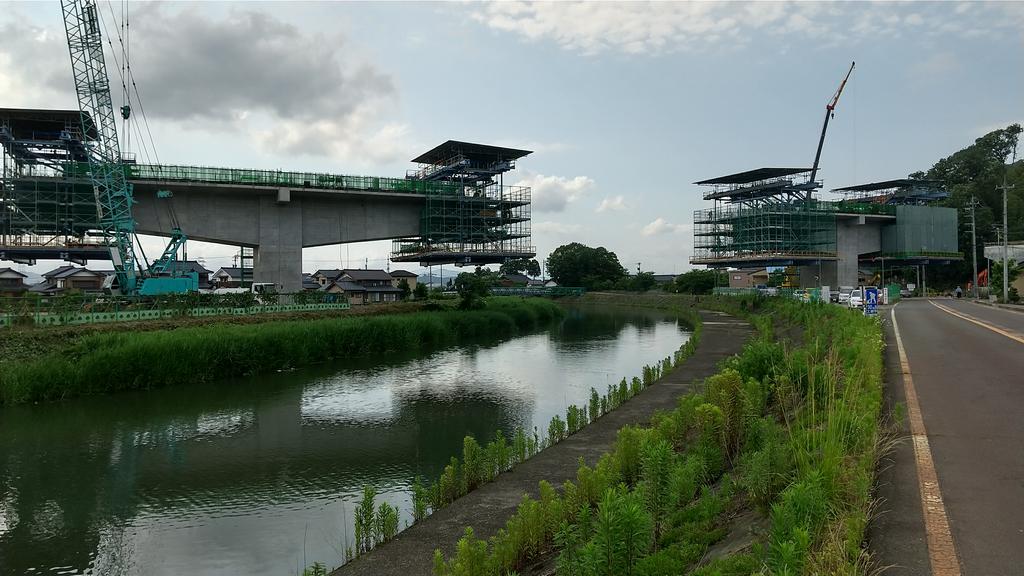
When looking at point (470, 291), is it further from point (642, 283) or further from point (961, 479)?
point (642, 283)

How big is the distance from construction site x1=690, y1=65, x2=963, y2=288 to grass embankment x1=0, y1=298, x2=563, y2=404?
180 feet

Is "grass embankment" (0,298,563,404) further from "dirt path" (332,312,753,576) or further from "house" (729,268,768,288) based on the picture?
"house" (729,268,768,288)

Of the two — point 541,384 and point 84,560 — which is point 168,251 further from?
point 84,560

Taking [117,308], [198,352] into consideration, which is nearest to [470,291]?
[117,308]

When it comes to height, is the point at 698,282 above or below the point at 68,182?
below

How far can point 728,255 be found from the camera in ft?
281

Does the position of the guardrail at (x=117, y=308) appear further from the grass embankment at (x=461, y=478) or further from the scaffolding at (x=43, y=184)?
the grass embankment at (x=461, y=478)

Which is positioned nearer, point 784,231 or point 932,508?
point 932,508

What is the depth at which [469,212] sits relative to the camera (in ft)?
183

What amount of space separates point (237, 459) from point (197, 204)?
3219 centimetres

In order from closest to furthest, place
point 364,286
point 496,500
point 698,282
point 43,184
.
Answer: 1. point 496,500
2. point 43,184
3. point 364,286
4. point 698,282

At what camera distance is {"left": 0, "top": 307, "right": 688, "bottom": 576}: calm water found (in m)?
11.2

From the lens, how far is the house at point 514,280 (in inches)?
4668

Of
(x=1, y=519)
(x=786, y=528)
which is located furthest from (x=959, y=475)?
(x=1, y=519)
